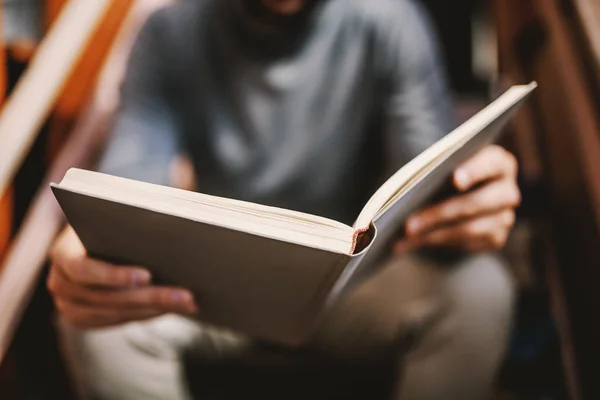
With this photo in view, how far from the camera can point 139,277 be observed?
0.49 metres

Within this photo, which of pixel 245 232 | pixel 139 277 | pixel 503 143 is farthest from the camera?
pixel 503 143

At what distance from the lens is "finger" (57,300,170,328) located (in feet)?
1.77

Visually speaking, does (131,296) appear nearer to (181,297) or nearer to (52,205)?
(181,297)

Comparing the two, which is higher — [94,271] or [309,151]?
[309,151]

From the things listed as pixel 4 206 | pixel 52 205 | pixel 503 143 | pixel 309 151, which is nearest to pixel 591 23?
pixel 309 151

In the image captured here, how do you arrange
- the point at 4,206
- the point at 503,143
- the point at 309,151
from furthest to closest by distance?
the point at 503,143
the point at 4,206
the point at 309,151

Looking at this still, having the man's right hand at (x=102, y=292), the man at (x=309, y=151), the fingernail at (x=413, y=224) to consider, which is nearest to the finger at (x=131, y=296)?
the man's right hand at (x=102, y=292)

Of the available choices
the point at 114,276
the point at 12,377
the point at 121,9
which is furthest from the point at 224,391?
the point at 121,9

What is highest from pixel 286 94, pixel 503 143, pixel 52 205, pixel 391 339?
pixel 503 143

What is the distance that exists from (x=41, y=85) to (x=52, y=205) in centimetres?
21

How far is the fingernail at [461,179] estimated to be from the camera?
52cm

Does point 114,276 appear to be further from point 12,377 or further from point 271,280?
point 12,377

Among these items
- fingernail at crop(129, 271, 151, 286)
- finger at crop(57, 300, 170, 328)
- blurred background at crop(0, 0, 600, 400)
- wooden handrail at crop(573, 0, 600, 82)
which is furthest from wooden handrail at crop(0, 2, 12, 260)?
wooden handrail at crop(573, 0, 600, 82)

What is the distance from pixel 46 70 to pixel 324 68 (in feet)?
1.16
